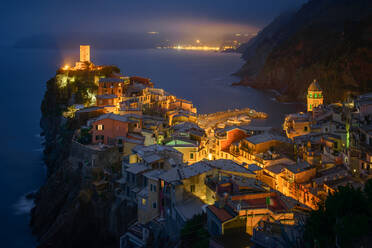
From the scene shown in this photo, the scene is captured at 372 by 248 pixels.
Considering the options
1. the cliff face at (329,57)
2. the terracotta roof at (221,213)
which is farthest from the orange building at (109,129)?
the cliff face at (329,57)

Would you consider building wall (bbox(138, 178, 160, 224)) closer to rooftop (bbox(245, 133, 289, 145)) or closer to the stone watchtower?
rooftop (bbox(245, 133, 289, 145))

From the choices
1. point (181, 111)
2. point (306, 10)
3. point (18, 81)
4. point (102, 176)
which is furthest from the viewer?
point (306, 10)

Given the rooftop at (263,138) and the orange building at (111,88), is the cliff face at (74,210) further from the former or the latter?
the rooftop at (263,138)

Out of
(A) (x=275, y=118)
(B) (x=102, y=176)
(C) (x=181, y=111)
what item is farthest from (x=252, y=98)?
(B) (x=102, y=176)

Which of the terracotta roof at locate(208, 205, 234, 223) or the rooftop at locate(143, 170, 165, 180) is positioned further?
the rooftop at locate(143, 170, 165, 180)

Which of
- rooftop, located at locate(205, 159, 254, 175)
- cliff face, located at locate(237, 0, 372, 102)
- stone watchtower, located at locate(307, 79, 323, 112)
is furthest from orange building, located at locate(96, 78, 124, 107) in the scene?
cliff face, located at locate(237, 0, 372, 102)

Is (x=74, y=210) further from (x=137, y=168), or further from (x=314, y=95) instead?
(x=314, y=95)

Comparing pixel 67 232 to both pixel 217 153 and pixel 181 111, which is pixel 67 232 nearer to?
pixel 217 153
